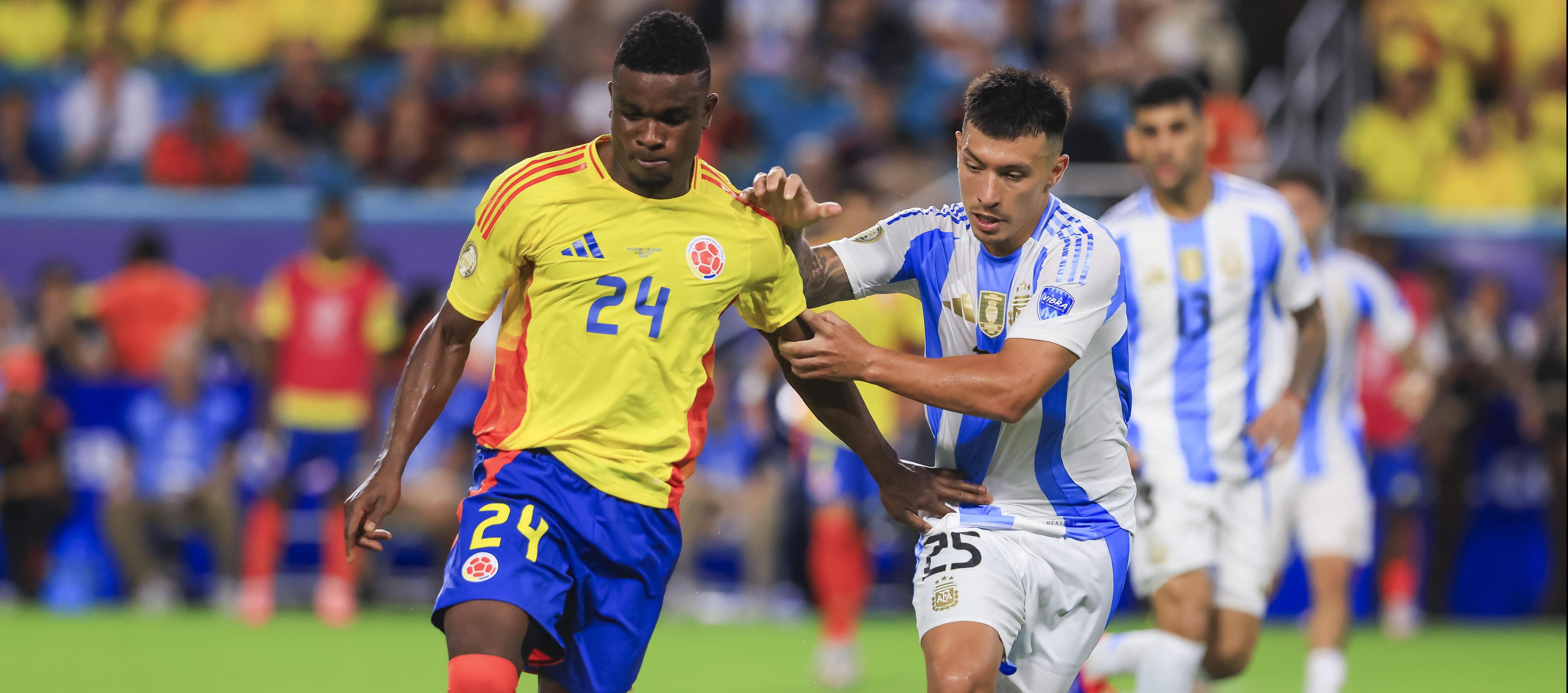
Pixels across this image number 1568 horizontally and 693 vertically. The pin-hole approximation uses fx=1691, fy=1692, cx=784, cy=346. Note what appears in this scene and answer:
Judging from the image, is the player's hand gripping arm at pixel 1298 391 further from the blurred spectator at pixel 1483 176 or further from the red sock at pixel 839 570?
the blurred spectator at pixel 1483 176

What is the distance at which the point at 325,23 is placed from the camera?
15.3 meters

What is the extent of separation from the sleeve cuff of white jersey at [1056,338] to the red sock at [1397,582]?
27.3ft

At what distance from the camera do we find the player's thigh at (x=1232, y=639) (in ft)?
21.8

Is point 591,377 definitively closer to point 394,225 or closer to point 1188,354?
point 1188,354

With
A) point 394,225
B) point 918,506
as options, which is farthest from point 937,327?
point 394,225

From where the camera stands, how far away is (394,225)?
1274cm

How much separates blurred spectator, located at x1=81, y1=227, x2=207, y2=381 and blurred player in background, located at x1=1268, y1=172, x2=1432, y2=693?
780 cm

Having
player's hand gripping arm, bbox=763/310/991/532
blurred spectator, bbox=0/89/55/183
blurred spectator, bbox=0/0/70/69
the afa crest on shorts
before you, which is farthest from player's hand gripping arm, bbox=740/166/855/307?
blurred spectator, bbox=0/0/70/69

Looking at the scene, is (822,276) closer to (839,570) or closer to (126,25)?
(839,570)

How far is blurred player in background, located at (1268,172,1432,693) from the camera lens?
800cm

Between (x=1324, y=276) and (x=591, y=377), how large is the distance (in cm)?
592

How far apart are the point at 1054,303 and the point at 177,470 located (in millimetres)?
8628

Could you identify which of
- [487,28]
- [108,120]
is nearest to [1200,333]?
[487,28]

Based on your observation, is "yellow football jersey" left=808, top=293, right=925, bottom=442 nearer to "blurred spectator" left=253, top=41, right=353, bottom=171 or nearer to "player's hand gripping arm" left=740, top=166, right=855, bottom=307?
"player's hand gripping arm" left=740, top=166, right=855, bottom=307
